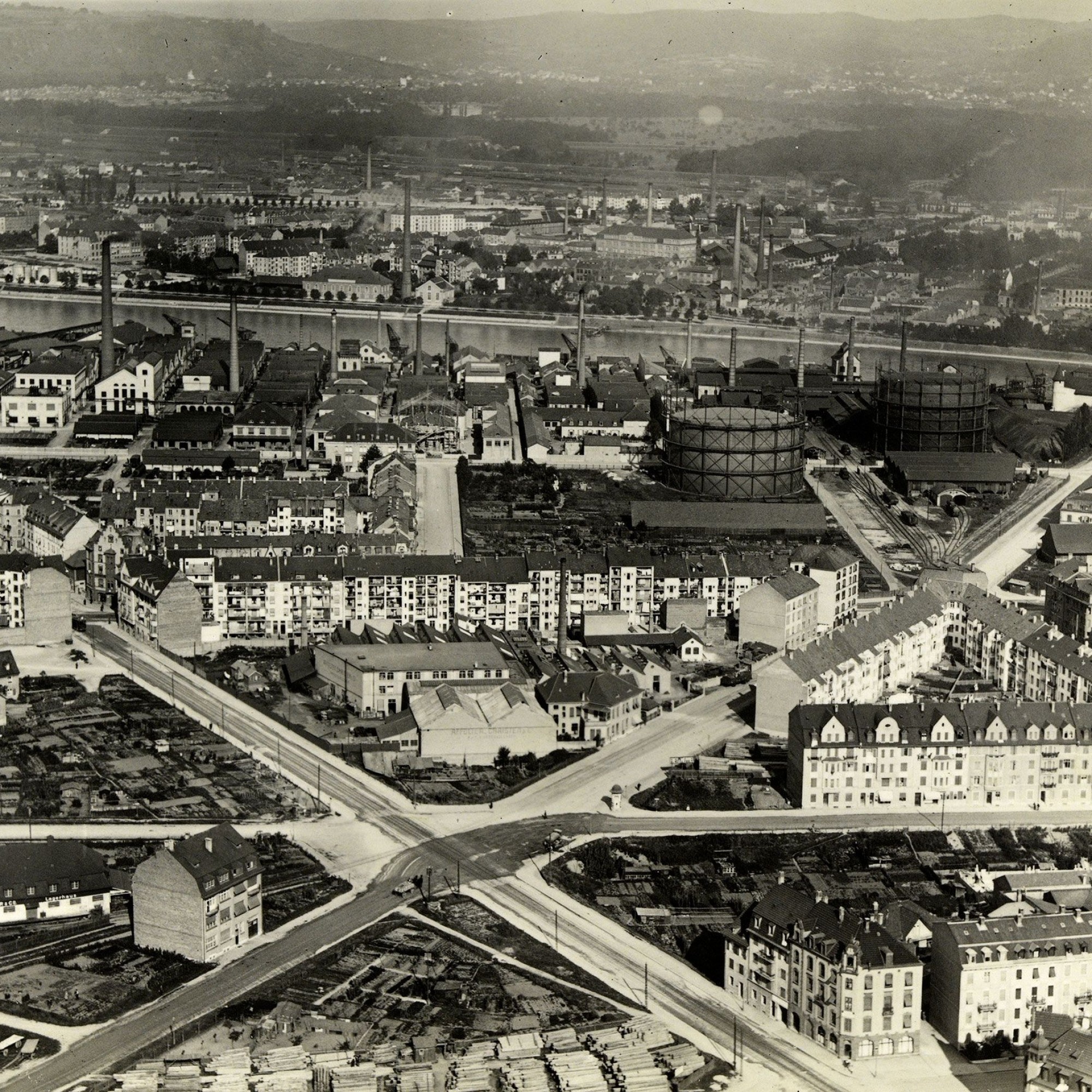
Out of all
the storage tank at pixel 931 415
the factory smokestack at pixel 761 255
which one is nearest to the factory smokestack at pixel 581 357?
the storage tank at pixel 931 415

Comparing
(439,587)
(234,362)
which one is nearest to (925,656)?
Result: (439,587)

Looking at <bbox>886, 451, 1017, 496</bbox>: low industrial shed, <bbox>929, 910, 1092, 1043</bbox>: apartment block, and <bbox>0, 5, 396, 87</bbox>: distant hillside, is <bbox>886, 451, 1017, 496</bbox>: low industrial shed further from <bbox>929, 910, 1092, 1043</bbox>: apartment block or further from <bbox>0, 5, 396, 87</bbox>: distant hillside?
<bbox>0, 5, 396, 87</bbox>: distant hillside

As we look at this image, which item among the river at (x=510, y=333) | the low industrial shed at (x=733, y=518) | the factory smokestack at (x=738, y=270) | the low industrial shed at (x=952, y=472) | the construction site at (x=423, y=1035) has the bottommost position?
the construction site at (x=423, y=1035)

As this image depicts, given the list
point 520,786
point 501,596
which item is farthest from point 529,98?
point 520,786

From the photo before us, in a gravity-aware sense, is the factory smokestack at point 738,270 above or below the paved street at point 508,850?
above

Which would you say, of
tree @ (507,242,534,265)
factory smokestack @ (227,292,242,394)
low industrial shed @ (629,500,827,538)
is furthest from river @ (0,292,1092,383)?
low industrial shed @ (629,500,827,538)

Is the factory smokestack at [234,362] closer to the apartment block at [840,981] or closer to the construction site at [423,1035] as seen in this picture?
the construction site at [423,1035]
